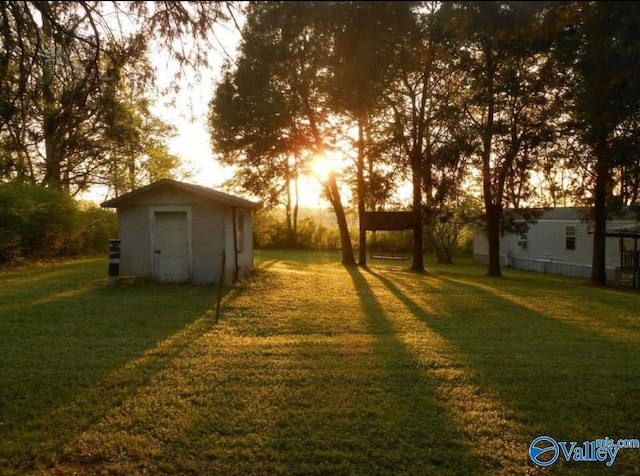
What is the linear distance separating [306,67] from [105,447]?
3.78 meters

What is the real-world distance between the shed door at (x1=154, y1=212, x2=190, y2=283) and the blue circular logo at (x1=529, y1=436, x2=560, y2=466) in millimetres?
11452

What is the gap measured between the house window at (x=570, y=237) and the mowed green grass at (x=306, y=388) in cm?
1687

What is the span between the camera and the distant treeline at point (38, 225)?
699 inches

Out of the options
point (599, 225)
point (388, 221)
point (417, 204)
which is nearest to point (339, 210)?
point (388, 221)

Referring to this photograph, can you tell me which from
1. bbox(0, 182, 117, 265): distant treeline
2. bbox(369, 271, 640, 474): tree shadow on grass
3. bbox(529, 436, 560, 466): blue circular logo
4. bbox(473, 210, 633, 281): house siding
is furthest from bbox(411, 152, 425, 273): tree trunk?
bbox(529, 436, 560, 466): blue circular logo

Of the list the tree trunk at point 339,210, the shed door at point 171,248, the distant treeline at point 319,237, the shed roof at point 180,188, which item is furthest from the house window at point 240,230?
the distant treeline at point 319,237

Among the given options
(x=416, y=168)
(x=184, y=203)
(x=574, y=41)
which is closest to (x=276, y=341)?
(x=574, y=41)

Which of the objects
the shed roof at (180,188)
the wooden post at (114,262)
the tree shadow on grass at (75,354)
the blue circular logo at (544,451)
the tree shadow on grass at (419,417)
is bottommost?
the blue circular logo at (544,451)

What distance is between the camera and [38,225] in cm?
1939

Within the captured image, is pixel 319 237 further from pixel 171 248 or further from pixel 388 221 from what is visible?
pixel 171 248

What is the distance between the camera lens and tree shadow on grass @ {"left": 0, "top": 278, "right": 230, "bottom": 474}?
4188 mm

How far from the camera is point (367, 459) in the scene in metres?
3.72

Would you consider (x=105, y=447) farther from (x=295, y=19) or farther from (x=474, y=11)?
(x=474, y=11)

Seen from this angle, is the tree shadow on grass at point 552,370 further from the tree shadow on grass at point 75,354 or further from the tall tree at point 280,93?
the tree shadow on grass at point 75,354
